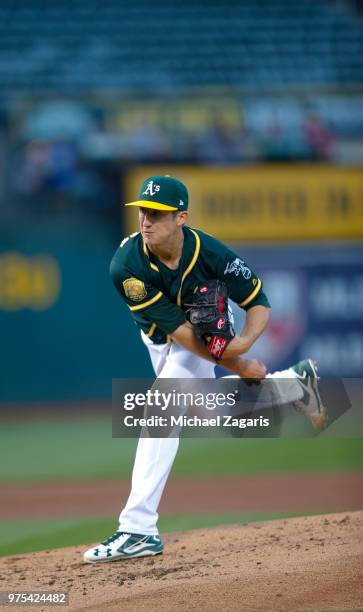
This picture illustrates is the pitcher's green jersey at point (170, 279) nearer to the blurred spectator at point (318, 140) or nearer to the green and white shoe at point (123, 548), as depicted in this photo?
the green and white shoe at point (123, 548)

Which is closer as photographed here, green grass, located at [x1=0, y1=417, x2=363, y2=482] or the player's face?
the player's face

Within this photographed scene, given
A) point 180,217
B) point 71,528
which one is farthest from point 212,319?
point 71,528

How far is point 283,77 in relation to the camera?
13352 mm

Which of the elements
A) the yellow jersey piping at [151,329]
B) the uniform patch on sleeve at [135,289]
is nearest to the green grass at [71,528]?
the yellow jersey piping at [151,329]

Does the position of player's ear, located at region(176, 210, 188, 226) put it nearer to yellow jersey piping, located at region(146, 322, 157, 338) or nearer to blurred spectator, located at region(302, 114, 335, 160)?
yellow jersey piping, located at region(146, 322, 157, 338)

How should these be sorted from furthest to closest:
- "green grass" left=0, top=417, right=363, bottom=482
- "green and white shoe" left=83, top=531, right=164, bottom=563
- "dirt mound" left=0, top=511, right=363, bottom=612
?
"green grass" left=0, top=417, right=363, bottom=482 < "green and white shoe" left=83, top=531, right=164, bottom=563 < "dirt mound" left=0, top=511, right=363, bottom=612

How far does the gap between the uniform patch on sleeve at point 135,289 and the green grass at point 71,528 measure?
1.85 metres

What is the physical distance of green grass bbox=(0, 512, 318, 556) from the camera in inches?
231

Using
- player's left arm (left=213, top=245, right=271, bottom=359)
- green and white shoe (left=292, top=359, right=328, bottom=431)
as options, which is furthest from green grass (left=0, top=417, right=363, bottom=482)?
player's left arm (left=213, top=245, right=271, bottom=359)

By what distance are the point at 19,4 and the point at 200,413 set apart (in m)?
10.7

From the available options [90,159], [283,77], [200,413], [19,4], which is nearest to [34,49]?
[19,4]

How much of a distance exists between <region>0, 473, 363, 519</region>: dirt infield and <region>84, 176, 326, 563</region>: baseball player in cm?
191

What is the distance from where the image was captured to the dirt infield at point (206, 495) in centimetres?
687

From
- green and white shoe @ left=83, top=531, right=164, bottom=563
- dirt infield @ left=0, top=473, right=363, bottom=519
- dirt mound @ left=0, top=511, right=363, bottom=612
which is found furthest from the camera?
dirt infield @ left=0, top=473, right=363, bottom=519
